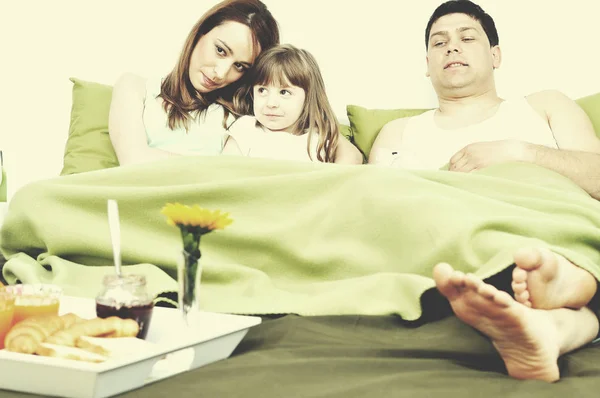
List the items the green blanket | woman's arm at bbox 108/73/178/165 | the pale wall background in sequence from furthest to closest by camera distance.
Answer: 1. the pale wall background
2. woman's arm at bbox 108/73/178/165
3. the green blanket

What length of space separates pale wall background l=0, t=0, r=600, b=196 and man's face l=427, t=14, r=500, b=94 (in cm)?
25

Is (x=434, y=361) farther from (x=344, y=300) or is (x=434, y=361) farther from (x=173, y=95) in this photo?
(x=173, y=95)

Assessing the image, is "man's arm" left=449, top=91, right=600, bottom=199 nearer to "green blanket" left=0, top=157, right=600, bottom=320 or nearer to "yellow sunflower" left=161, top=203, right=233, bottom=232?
"green blanket" left=0, top=157, right=600, bottom=320

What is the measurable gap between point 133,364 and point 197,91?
5.16 feet

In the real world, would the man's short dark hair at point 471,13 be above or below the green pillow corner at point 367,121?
above

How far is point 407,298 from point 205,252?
1.33 ft

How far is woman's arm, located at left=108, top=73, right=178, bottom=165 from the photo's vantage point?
6.41ft

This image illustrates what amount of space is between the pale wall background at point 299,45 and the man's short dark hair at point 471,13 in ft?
0.57

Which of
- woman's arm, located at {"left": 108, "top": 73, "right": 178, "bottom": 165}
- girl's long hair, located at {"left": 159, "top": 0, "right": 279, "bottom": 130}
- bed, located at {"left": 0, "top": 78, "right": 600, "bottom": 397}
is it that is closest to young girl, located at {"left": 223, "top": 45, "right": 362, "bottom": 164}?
girl's long hair, located at {"left": 159, "top": 0, "right": 279, "bottom": 130}

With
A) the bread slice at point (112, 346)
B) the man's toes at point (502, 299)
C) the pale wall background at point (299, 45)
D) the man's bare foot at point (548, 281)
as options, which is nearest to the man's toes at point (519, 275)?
the man's bare foot at point (548, 281)

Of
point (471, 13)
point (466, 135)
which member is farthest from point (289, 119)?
point (471, 13)

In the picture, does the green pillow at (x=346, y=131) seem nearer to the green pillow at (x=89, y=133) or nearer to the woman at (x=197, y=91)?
the woman at (x=197, y=91)

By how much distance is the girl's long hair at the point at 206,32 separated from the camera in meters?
2.16

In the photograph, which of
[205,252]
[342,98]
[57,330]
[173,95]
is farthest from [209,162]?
[342,98]
